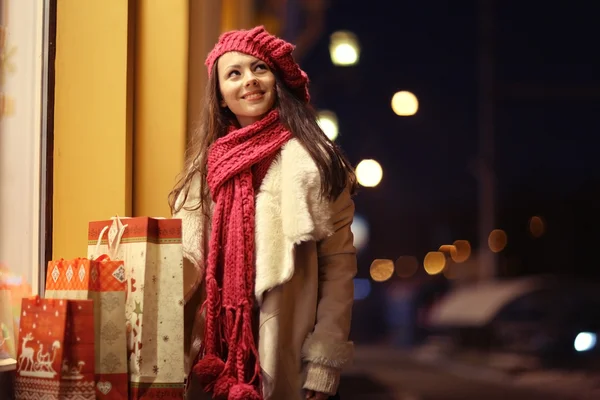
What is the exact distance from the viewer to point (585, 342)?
6.95 meters

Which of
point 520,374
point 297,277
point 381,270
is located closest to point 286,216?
point 297,277

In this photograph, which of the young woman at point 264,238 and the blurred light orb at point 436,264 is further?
the blurred light orb at point 436,264

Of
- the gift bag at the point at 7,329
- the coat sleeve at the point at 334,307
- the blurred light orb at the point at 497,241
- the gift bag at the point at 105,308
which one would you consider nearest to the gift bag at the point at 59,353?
the gift bag at the point at 105,308

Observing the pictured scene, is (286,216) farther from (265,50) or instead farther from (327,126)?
(327,126)

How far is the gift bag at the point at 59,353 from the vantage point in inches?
83.7

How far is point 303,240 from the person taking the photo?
243 cm

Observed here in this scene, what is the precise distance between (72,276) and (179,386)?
39 cm

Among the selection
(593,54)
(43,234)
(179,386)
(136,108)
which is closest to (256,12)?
(136,108)

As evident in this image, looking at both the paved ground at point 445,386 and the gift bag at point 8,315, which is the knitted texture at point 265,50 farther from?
the paved ground at point 445,386

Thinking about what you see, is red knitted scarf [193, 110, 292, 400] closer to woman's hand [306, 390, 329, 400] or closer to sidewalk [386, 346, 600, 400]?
woman's hand [306, 390, 329, 400]

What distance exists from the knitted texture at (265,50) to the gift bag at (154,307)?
0.61m

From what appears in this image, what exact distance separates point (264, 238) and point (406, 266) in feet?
37.5

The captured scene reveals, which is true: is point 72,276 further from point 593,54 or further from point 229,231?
point 593,54

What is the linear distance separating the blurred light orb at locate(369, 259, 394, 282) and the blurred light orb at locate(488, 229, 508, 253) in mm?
5871
